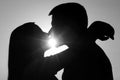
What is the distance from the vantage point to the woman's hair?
72.1 inches

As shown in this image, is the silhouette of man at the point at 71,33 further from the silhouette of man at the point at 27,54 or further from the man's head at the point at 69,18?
the silhouette of man at the point at 27,54

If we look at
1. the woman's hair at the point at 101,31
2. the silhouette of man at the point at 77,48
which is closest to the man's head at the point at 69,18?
the silhouette of man at the point at 77,48

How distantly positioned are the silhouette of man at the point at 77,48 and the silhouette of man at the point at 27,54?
0.38ft

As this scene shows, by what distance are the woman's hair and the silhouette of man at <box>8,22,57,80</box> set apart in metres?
0.35

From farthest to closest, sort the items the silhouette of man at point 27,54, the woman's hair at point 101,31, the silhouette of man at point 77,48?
1. the woman's hair at point 101,31
2. the silhouette of man at point 77,48
3. the silhouette of man at point 27,54

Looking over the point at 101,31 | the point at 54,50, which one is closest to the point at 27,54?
the point at 54,50

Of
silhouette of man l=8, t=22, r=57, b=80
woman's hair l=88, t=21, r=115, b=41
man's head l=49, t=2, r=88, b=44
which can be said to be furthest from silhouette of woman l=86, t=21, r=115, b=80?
silhouette of man l=8, t=22, r=57, b=80

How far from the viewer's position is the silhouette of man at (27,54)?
5.31 feet

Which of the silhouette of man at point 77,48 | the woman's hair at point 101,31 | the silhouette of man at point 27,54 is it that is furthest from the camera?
the woman's hair at point 101,31

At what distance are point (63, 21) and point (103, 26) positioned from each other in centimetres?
28

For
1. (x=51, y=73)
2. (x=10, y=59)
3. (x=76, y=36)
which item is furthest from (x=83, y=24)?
(x=10, y=59)

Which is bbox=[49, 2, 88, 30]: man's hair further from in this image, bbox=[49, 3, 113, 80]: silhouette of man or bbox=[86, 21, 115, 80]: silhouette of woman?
bbox=[86, 21, 115, 80]: silhouette of woman

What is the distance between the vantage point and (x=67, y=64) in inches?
68.0

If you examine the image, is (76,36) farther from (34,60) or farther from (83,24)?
(34,60)
